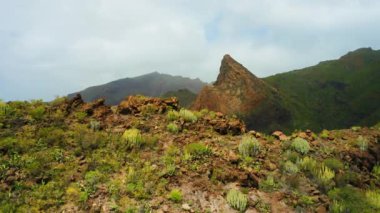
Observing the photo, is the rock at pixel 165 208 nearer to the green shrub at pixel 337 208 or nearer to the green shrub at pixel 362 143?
the green shrub at pixel 337 208

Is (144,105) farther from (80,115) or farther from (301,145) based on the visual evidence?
(301,145)

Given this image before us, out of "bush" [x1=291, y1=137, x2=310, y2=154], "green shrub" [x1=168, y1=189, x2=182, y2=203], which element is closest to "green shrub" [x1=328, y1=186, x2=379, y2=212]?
"bush" [x1=291, y1=137, x2=310, y2=154]

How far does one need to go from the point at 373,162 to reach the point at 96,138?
14358mm

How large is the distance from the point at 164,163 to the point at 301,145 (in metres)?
7.28

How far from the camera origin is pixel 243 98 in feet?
249

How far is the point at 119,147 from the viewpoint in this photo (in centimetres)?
1675

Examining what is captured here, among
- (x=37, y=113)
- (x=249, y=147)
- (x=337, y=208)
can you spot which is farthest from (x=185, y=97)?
(x=337, y=208)

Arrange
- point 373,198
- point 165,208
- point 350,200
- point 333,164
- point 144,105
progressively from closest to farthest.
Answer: point 165,208
point 350,200
point 373,198
point 333,164
point 144,105

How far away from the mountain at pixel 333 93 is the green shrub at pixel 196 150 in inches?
2719

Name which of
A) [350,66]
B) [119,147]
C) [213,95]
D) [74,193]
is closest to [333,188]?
[119,147]

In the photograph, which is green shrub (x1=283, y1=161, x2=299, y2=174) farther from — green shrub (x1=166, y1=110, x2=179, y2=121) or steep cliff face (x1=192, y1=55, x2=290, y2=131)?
steep cliff face (x1=192, y1=55, x2=290, y2=131)

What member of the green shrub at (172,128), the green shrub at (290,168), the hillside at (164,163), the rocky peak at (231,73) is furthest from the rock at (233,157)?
the rocky peak at (231,73)

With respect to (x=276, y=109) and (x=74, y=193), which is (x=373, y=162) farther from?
(x=276, y=109)

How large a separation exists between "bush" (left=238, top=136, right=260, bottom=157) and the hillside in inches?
1.9
